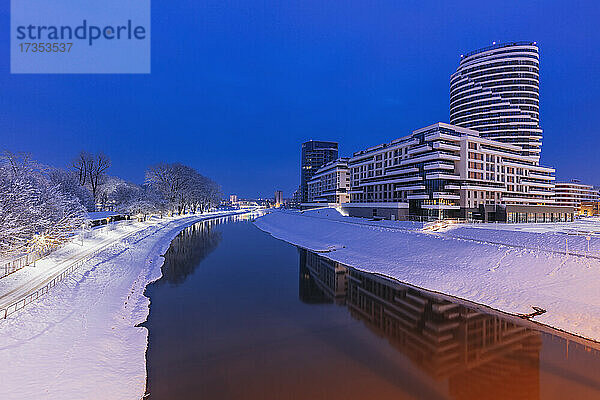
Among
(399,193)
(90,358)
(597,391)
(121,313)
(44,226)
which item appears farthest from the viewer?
(399,193)

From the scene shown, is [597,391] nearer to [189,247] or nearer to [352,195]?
[189,247]

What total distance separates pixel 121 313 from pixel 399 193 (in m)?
72.2

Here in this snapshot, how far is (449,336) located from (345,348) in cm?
722

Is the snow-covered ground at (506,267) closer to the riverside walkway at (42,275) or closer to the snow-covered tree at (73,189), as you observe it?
the riverside walkway at (42,275)

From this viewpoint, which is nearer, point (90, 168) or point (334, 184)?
point (90, 168)

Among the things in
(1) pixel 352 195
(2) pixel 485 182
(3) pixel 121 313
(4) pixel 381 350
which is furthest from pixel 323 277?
(1) pixel 352 195

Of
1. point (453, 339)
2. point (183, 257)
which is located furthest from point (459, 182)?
point (183, 257)

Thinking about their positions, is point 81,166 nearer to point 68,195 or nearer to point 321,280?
point 68,195

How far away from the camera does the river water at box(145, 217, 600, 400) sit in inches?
489

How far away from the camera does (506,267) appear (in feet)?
87.6

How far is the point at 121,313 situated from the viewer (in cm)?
1927

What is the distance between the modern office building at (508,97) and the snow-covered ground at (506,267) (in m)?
90.3

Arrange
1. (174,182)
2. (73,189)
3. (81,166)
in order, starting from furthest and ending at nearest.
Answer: (174,182) < (81,166) < (73,189)

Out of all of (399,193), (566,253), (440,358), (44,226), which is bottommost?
(440,358)
